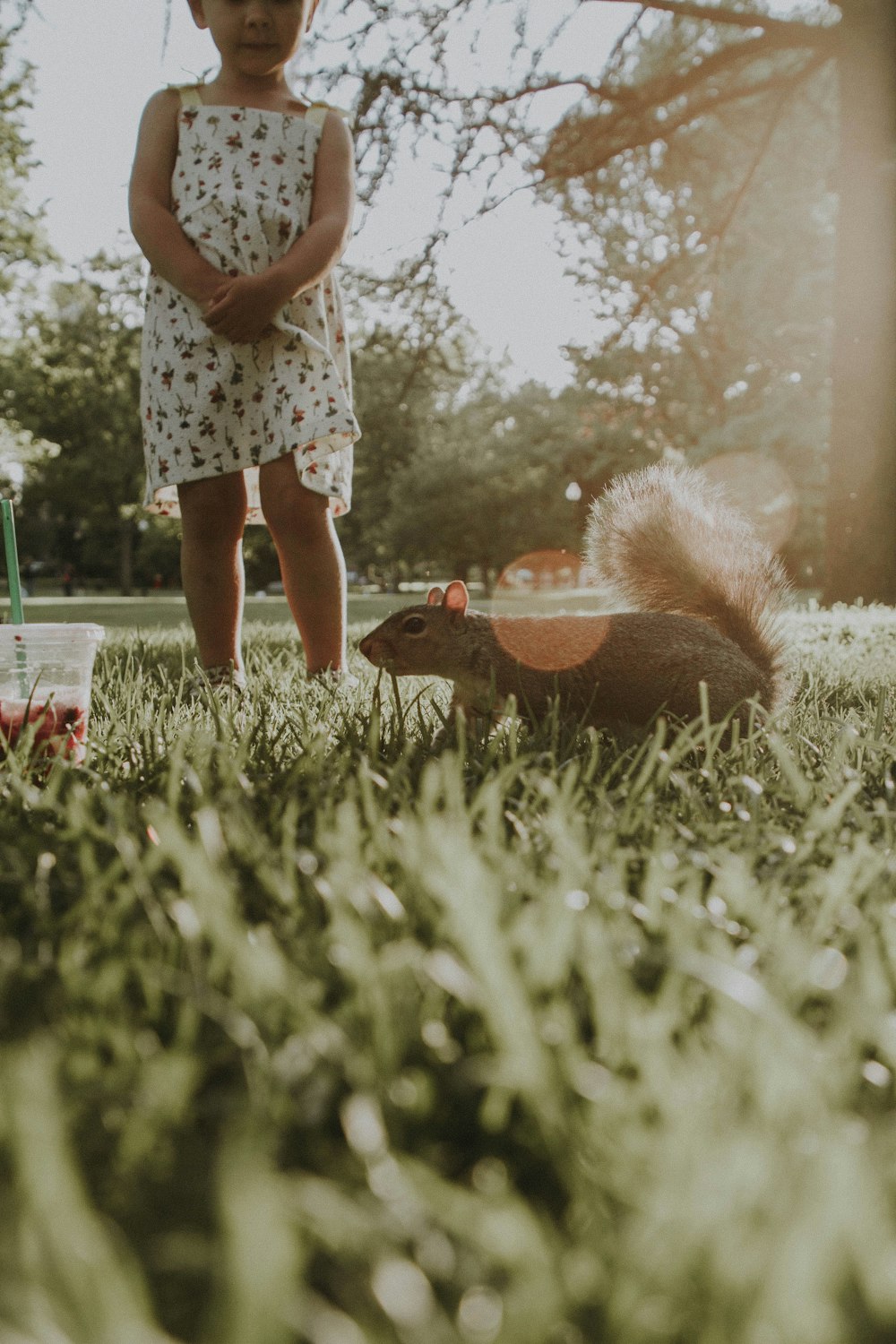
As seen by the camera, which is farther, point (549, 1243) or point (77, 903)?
point (77, 903)

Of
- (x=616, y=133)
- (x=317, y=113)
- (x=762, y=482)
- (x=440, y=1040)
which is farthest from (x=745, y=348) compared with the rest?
(x=440, y=1040)

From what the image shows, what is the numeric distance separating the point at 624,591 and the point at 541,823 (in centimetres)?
194

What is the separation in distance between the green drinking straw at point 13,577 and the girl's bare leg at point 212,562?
1275 mm

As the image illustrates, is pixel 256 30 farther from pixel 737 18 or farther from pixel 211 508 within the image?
pixel 737 18

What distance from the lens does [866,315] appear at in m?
8.31

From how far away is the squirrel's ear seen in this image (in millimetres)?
3016

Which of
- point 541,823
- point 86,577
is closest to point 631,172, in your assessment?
point 541,823

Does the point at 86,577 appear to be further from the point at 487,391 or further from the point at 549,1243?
the point at 549,1243

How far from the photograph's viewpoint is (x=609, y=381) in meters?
30.0

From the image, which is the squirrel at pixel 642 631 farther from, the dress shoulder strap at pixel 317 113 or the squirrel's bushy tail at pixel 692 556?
the dress shoulder strap at pixel 317 113

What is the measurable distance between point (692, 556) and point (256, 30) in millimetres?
2131

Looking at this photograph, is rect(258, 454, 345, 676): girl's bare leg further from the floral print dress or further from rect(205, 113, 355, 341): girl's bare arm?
rect(205, 113, 355, 341): girl's bare arm

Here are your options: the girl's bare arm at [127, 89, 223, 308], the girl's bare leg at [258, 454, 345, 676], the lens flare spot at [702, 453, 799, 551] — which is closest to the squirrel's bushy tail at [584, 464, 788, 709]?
the girl's bare leg at [258, 454, 345, 676]

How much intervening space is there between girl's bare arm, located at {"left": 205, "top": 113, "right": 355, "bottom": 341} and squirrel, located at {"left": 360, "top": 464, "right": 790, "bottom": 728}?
98 cm
